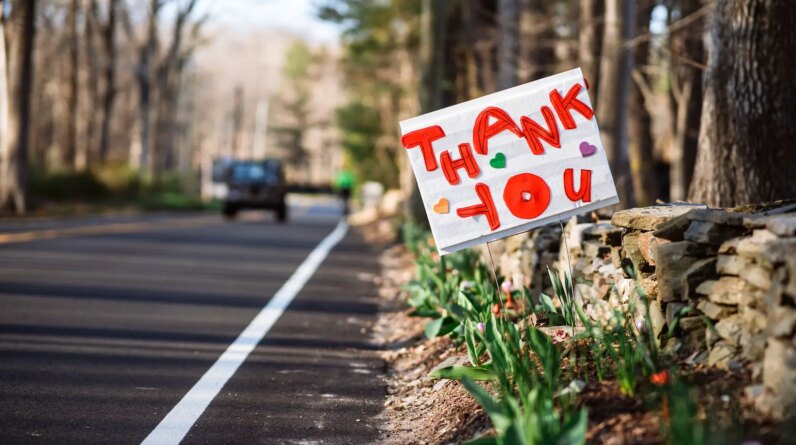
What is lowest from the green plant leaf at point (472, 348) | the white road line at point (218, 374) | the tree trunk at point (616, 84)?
the white road line at point (218, 374)

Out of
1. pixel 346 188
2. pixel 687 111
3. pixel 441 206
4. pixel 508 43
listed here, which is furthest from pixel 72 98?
pixel 441 206

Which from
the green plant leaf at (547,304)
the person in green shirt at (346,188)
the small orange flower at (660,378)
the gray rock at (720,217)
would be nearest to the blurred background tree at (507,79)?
the person in green shirt at (346,188)

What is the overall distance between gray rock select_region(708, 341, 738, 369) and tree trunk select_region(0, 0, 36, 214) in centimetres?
2347

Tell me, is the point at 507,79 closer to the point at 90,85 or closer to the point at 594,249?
the point at 594,249

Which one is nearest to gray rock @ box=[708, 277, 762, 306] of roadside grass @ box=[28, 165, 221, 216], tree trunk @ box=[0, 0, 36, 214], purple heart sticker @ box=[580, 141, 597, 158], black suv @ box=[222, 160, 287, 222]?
purple heart sticker @ box=[580, 141, 597, 158]

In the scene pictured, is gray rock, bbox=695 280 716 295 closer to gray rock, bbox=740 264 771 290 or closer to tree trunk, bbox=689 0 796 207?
gray rock, bbox=740 264 771 290

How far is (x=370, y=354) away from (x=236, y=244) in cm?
1247

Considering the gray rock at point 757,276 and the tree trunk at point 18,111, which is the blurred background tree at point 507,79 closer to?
the tree trunk at point 18,111

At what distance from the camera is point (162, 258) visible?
56.6 ft

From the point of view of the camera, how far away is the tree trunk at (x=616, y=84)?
54.2 ft

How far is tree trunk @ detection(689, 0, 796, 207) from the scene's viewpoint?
977 centimetres

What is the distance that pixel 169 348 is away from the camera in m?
9.05

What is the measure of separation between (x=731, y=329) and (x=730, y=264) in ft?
1.14

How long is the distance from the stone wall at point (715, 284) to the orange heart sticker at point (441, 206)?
121cm
